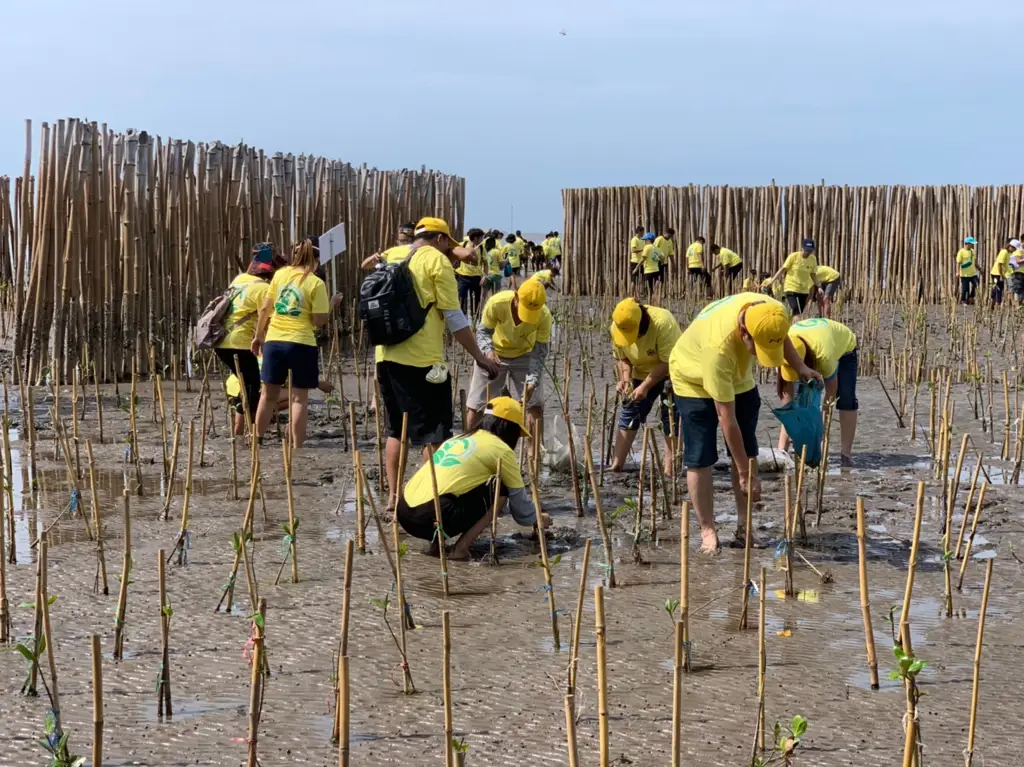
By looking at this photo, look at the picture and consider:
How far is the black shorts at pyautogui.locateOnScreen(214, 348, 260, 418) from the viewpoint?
27.6 feet

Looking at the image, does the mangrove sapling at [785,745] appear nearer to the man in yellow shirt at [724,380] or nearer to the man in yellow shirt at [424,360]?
the man in yellow shirt at [724,380]

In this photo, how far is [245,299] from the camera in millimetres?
8273

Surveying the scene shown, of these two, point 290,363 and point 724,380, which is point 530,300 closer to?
point 290,363

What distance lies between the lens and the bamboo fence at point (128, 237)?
1030 centimetres

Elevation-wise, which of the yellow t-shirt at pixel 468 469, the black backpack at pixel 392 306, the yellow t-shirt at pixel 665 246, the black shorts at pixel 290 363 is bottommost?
the yellow t-shirt at pixel 468 469

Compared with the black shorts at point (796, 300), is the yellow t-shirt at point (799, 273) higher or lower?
higher

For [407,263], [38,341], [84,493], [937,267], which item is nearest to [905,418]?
[407,263]

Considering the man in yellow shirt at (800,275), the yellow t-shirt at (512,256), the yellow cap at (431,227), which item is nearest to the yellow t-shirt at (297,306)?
the yellow cap at (431,227)

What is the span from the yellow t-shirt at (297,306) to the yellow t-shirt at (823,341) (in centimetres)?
276

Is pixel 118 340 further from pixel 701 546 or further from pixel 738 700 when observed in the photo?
pixel 738 700

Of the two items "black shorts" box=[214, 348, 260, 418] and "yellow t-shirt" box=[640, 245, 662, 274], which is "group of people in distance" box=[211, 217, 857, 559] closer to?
"black shorts" box=[214, 348, 260, 418]

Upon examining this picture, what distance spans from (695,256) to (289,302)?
13424 millimetres

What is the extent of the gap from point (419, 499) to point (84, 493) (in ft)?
7.97

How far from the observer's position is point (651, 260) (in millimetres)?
19984
